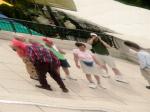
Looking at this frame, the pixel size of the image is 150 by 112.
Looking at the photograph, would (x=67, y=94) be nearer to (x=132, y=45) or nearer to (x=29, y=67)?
(x=29, y=67)

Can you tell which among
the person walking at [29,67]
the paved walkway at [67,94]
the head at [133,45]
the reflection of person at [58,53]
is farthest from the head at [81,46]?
the head at [133,45]

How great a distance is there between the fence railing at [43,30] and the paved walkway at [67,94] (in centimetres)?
111

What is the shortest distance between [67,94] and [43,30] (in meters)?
6.55

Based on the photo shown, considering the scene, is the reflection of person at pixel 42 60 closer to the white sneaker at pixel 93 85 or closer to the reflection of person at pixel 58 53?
the reflection of person at pixel 58 53

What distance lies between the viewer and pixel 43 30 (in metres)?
20.8

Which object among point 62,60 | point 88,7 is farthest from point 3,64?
point 88,7

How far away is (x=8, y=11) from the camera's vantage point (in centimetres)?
2289

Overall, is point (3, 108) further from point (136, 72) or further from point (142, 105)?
point (136, 72)

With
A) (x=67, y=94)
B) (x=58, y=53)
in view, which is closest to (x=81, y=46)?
(x=58, y=53)

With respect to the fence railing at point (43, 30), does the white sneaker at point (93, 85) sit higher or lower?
lower

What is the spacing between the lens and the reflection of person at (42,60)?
46.3ft

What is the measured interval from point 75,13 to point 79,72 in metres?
5.24

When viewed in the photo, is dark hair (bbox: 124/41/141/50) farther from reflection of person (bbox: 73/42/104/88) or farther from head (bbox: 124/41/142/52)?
reflection of person (bbox: 73/42/104/88)

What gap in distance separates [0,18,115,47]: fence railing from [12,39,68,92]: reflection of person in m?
5.08
